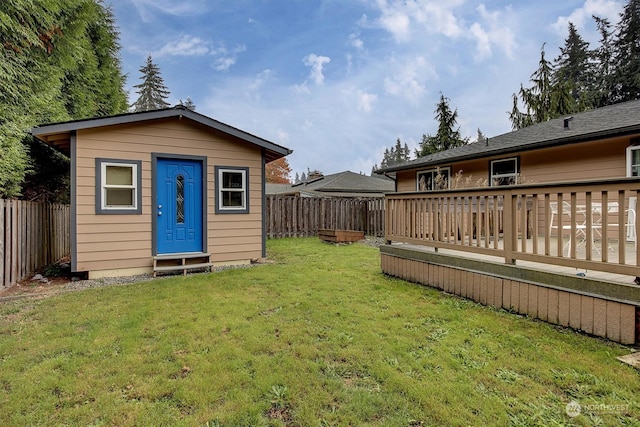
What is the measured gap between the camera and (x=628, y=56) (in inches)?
895

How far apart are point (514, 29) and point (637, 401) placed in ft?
41.1

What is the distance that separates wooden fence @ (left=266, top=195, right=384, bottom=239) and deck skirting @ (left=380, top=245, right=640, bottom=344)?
7592 millimetres

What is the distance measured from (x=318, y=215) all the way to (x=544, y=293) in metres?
9.53

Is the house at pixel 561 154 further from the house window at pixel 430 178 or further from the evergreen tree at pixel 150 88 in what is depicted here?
the evergreen tree at pixel 150 88

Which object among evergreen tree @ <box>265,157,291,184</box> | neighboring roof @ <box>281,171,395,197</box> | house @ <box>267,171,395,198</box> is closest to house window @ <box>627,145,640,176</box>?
house @ <box>267,171,395,198</box>

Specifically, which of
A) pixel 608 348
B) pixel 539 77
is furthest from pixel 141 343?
pixel 539 77

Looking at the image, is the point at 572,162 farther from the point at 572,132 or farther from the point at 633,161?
the point at 633,161

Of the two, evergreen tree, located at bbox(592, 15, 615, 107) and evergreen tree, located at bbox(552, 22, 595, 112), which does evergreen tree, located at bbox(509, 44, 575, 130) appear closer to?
evergreen tree, located at bbox(592, 15, 615, 107)

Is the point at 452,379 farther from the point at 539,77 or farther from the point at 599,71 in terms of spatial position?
the point at 599,71

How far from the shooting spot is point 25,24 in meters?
5.61

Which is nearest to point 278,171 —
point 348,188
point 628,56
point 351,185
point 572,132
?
point 351,185

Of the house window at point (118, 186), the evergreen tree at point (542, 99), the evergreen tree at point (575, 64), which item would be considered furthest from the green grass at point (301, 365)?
the evergreen tree at point (575, 64)

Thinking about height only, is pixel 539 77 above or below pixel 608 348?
above

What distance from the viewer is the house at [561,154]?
678 cm
